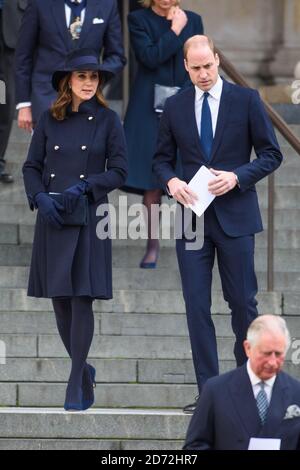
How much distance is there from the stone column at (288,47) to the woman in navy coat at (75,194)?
5.71 meters

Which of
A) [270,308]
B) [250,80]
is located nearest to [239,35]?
[250,80]

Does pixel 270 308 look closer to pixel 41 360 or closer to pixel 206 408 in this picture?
pixel 41 360

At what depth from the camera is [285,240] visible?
12281 millimetres

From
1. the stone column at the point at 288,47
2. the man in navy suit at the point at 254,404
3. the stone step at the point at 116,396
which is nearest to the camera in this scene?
the man in navy suit at the point at 254,404

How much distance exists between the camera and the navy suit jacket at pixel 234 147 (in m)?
9.76

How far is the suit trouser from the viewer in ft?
→ 31.7

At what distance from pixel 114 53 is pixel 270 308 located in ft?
6.07

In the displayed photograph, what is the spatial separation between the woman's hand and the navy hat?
5.26ft

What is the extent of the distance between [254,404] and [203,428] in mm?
248

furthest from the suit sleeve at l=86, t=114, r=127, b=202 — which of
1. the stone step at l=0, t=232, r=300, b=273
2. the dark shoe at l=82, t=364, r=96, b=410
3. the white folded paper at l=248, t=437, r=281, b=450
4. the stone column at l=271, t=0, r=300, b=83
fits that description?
the stone column at l=271, t=0, r=300, b=83

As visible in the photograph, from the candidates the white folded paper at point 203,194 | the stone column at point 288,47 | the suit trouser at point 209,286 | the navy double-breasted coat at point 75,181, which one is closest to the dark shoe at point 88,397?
the navy double-breasted coat at point 75,181

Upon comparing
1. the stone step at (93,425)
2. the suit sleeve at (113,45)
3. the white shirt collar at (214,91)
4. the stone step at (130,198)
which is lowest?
the stone step at (93,425)

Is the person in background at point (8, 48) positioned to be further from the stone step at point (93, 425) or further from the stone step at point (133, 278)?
the stone step at point (93, 425)

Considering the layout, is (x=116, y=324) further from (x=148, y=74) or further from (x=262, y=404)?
(x=262, y=404)
